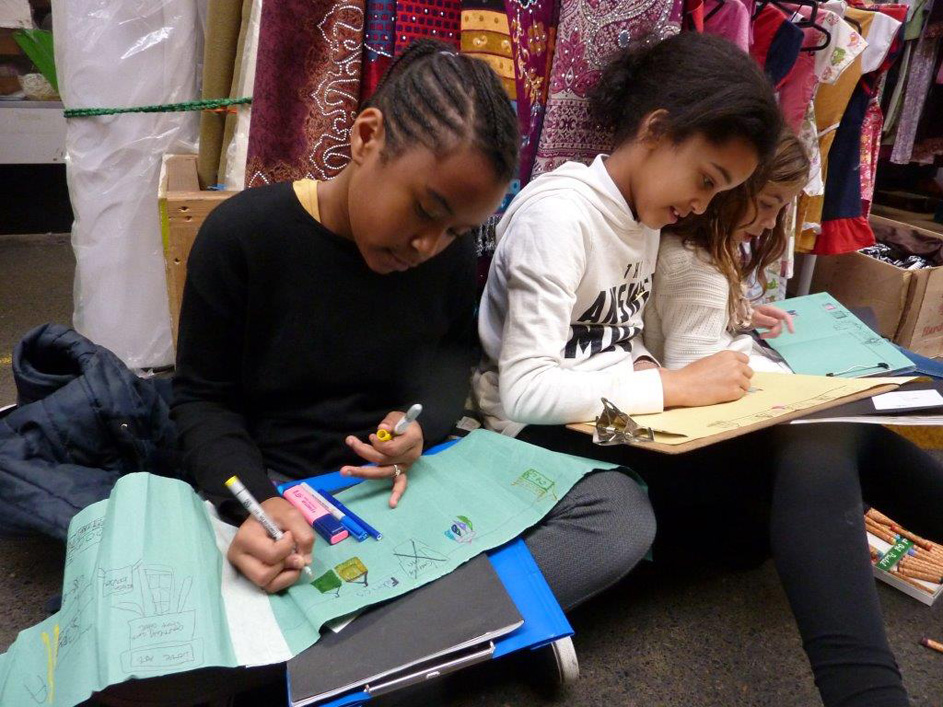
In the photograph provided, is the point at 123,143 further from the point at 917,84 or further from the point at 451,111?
the point at 917,84

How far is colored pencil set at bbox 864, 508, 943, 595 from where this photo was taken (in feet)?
3.44

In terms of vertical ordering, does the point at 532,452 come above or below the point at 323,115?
below

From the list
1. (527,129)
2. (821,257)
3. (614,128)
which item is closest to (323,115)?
(527,129)

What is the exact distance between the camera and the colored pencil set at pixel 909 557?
1049 mm

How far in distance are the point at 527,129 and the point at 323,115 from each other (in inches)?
13.2

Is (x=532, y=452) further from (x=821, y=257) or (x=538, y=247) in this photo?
(x=821, y=257)

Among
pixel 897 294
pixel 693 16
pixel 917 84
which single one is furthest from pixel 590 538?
pixel 917 84

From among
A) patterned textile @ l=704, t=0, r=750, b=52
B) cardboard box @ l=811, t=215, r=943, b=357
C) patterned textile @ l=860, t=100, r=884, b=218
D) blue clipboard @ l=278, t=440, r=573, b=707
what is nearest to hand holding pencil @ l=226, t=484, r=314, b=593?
blue clipboard @ l=278, t=440, r=573, b=707

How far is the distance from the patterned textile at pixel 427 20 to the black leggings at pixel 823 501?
24.0 inches

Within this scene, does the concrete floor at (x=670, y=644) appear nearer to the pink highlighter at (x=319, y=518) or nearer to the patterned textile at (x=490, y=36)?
the pink highlighter at (x=319, y=518)

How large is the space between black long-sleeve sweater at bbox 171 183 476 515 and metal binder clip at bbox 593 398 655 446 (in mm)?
201

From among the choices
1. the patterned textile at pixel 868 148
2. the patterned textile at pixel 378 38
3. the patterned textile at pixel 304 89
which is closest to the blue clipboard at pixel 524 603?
the patterned textile at pixel 304 89

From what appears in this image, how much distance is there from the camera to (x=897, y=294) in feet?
6.02

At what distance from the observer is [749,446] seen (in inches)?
35.6
